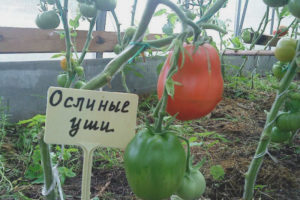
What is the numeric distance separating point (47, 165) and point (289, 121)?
73 cm

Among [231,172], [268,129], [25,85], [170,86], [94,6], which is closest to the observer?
[170,86]

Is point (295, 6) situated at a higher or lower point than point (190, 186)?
higher

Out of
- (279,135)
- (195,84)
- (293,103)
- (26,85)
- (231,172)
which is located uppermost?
(195,84)

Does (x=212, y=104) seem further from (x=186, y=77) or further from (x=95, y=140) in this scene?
(x=95, y=140)

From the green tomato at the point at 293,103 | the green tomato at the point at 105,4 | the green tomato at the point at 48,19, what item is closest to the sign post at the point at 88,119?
the green tomato at the point at 105,4

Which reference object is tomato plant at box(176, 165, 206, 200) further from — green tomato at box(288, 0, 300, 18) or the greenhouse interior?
green tomato at box(288, 0, 300, 18)

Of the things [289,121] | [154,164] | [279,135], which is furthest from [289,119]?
[154,164]

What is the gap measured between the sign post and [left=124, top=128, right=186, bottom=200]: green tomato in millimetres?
136

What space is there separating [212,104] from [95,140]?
0.26 meters

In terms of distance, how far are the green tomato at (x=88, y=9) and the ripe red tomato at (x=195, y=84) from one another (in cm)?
36

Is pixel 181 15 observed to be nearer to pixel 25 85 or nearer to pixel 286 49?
pixel 286 49

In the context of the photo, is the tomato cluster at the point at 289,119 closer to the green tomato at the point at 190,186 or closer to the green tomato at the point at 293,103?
the green tomato at the point at 293,103

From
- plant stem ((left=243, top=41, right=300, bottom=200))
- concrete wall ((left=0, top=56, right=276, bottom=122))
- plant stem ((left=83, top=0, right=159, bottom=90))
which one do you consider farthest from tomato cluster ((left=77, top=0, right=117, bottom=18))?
concrete wall ((left=0, top=56, right=276, bottom=122))

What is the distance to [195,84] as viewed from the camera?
0.48 meters
